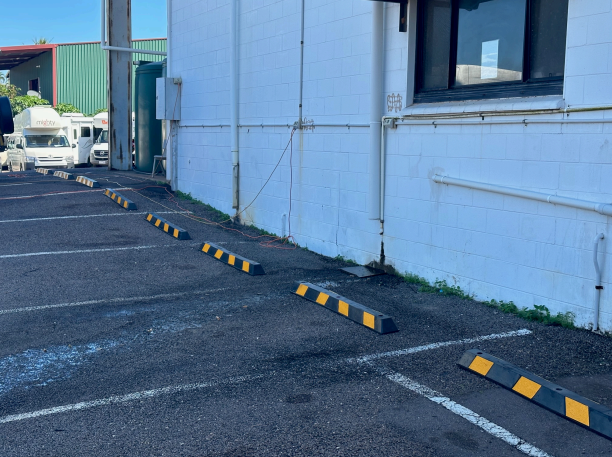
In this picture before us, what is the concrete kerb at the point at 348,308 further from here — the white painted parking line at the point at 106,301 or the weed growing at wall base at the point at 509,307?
the weed growing at wall base at the point at 509,307

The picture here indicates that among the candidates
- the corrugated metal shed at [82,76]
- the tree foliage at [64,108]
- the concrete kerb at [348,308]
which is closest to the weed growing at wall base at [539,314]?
the concrete kerb at [348,308]

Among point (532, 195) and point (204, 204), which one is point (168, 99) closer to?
point (204, 204)

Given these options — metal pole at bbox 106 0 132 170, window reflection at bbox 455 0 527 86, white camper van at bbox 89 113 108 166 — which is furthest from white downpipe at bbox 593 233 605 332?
white camper van at bbox 89 113 108 166

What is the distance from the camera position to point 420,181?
8445mm

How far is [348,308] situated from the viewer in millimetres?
7055

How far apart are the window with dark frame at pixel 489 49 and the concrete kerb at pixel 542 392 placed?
3077mm

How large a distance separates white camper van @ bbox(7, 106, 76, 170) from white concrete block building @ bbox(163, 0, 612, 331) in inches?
737

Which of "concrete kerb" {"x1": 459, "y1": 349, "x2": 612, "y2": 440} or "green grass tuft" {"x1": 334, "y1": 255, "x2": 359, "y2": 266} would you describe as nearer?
"concrete kerb" {"x1": 459, "y1": 349, "x2": 612, "y2": 440}

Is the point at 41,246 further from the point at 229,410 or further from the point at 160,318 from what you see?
the point at 229,410

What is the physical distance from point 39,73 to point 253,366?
A: 153 feet

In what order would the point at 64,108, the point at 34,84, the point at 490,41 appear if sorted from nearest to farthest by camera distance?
the point at 490,41
the point at 64,108
the point at 34,84

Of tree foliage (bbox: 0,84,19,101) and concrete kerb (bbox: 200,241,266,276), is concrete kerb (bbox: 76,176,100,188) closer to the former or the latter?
concrete kerb (bbox: 200,241,266,276)

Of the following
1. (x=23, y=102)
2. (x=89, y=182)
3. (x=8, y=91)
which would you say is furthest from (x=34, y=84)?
(x=89, y=182)

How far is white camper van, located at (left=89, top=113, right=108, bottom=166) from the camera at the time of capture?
32344mm
